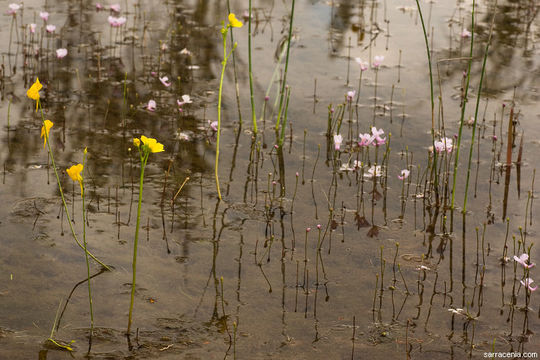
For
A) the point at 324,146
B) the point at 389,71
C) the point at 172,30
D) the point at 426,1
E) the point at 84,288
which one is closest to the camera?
the point at 84,288

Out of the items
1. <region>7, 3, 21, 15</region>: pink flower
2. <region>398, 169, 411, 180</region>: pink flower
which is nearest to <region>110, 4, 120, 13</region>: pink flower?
<region>7, 3, 21, 15</region>: pink flower

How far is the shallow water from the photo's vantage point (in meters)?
3.20

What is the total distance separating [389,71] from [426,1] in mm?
2260

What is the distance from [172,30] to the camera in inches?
274

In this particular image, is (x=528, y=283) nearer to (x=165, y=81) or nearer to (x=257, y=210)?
(x=257, y=210)

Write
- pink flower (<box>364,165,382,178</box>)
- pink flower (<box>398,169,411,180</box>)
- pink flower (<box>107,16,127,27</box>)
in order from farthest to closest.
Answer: pink flower (<box>107,16,127,27</box>) → pink flower (<box>364,165,382,178</box>) → pink flower (<box>398,169,411,180</box>)

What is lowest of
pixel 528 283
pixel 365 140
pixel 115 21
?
pixel 528 283

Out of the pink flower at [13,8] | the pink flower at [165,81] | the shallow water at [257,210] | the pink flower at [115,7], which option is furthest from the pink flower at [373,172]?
the pink flower at [13,8]

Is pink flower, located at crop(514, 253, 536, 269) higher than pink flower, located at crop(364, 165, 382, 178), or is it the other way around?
pink flower, located at crop(364, 165, 382, 178)

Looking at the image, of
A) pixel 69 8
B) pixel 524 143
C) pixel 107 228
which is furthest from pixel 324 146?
pixel 69 8

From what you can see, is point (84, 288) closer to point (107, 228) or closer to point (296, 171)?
point (107, 228)

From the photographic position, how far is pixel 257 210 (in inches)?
165

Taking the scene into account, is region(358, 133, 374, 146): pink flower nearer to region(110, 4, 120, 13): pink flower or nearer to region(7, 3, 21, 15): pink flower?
region(110, 4, 120, 13): pink flower

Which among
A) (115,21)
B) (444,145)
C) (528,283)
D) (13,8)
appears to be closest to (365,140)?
(444,145)
